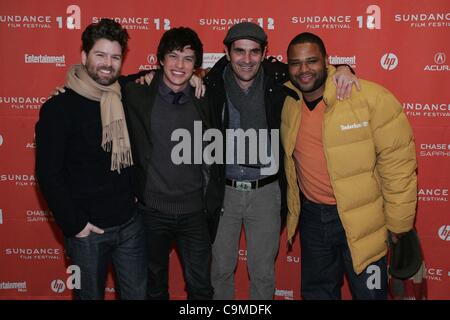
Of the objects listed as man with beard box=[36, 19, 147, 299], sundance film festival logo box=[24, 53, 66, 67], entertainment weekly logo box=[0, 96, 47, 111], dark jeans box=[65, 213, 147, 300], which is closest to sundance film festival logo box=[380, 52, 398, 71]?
man with beard box=[36, 19, 147, 299]

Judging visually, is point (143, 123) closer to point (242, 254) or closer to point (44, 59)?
point (44, 59)

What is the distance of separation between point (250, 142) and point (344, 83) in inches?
25.3

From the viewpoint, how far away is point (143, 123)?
2.35 metres

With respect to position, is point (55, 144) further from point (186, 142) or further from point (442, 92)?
point (442, 92)

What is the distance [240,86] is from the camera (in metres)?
2.55

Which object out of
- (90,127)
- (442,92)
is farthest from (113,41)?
(442,92)

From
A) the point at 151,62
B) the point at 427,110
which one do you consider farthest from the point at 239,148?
the point at 427,110

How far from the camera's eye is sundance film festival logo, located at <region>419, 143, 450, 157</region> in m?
3.01

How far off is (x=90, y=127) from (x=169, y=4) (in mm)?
1355

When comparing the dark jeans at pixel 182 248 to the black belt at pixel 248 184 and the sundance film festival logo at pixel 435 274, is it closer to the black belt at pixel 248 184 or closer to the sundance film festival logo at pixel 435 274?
the black belt at pixel 248 184

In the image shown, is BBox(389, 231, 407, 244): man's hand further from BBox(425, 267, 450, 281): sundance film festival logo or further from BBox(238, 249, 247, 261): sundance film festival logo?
BBox(238, 249, 247, 261): sundance film festival logo

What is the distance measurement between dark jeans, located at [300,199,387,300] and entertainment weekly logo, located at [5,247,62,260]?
6.48 feet

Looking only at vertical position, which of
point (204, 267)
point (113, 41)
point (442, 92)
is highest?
point (113, 41)

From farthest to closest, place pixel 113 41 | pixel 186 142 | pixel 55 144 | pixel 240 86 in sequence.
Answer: pixel 240 86 → pixel 186 142 → pixel 113 41 → pixel 55 144
